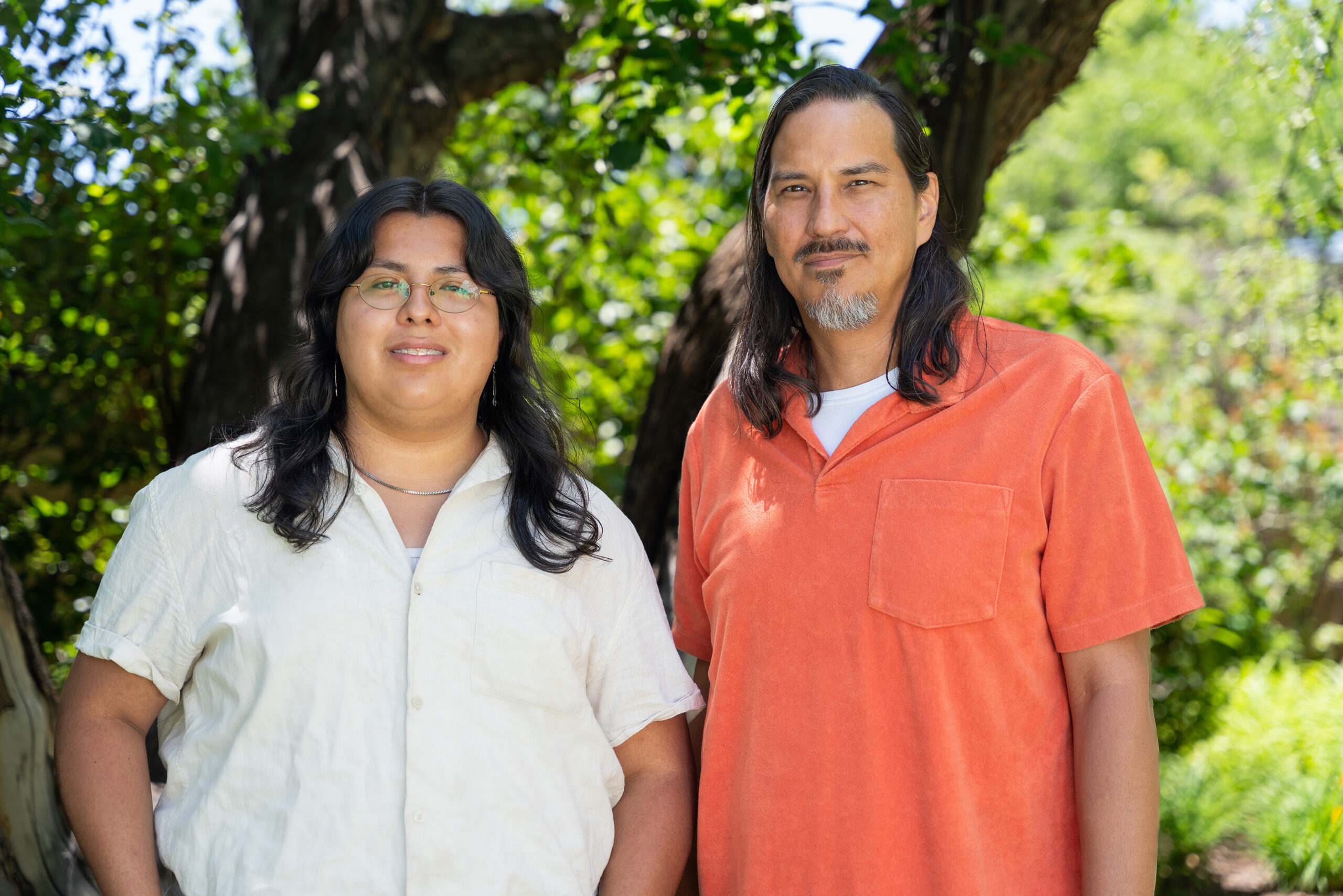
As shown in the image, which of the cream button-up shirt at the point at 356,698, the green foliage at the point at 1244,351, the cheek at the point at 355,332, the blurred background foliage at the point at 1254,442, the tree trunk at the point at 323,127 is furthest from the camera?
the blurred background foliage at the point at 1254,442

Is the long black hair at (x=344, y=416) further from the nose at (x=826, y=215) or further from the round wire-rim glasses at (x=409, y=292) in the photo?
the nose at (x=826, y=215)

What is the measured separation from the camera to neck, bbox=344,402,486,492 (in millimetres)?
2029

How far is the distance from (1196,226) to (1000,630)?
19363 millimetres

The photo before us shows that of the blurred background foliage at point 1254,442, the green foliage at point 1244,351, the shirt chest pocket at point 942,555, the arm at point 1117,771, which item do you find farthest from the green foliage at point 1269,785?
the shirt chest pocket at point 942,555

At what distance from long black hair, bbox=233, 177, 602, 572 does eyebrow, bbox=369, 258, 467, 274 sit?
2 cm

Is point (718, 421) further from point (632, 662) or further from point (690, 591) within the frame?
point (632, 662)

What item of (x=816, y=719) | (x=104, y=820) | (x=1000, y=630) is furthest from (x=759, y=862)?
(x=104, y=820)

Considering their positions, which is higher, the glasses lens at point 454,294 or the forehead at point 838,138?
the forehead at point 838,138

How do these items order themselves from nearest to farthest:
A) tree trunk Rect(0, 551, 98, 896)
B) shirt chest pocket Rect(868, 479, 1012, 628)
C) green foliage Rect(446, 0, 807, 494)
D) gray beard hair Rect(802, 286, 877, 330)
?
shirt chest pocket Rect(868, 479, 1012, 628) → gray beard hair Rect(802, 286, 877, 330) → tree trunk Rect(0, 551, 98, 896) → green foliage Rect(446, 0, 807, 494)

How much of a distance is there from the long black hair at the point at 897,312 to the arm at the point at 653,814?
642 millimetres

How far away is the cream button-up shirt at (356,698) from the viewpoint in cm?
173

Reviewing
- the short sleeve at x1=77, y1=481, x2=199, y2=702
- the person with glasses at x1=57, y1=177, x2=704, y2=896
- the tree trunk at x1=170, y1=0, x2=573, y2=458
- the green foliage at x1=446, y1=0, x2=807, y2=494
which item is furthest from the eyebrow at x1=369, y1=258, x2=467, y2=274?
the green foliage at x1=446, y1=0, x2=807, y2=494

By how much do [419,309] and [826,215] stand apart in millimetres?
775

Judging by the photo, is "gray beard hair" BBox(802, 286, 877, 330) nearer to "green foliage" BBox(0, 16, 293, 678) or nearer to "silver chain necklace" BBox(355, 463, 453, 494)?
"silver chain necklace" BBox(355, 463, 453, 494)
